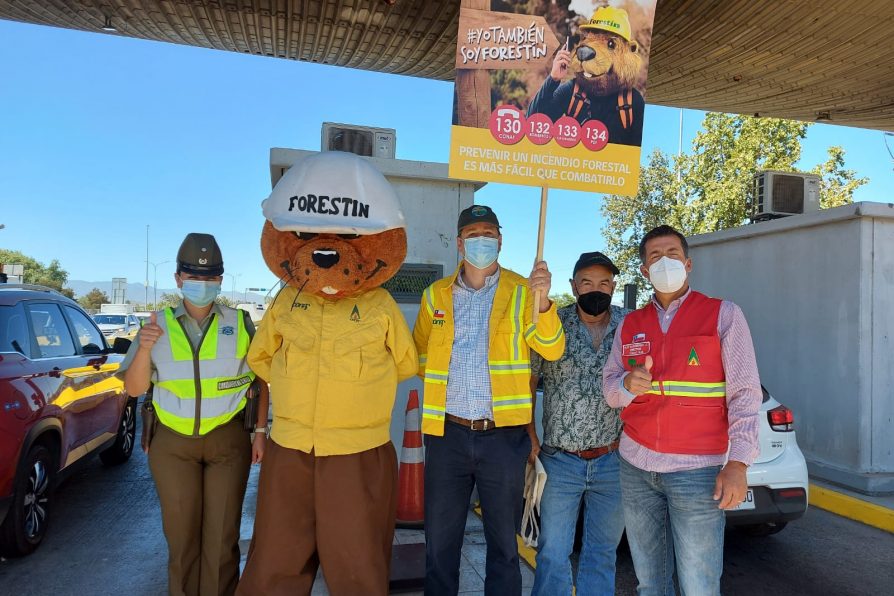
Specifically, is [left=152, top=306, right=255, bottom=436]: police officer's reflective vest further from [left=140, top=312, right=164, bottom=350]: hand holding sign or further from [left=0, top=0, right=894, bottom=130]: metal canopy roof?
[left=0, top=0, right=894, bottom=130]: metal canopy roof

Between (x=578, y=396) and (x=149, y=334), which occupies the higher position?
(x=149, y=334)

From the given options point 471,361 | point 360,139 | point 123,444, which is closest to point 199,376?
point 471,361

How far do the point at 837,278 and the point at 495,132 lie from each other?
5.80 metres

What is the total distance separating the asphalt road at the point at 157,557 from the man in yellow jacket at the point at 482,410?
1.55 metres

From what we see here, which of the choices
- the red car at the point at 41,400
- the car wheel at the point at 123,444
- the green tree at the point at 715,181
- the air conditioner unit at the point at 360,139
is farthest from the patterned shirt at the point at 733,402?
the green tree at the point at 715,181

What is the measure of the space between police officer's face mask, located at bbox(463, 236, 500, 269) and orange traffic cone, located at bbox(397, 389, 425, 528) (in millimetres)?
1525

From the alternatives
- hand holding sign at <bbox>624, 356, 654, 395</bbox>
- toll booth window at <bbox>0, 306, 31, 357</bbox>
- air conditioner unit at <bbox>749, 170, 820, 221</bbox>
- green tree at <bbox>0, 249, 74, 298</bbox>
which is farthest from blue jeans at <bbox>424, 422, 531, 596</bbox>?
green tree at <bbox>0, 249, 74, 298</bbox>

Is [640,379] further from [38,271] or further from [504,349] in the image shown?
[38,271]

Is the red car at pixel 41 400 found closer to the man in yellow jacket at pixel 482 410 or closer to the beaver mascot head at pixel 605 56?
the man in yellow jacket at pixel 482 410

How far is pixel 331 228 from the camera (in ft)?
8.42

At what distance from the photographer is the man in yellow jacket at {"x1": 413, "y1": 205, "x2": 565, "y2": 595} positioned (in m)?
2.63

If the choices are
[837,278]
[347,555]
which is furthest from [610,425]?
[837,278]

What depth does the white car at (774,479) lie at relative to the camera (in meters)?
3.93

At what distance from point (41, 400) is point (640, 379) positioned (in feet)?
13.0
